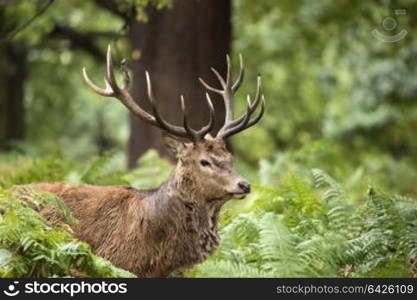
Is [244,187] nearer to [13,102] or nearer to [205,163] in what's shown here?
[205,163]

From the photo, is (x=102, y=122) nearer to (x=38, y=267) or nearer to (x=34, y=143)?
(x=34, y=143)

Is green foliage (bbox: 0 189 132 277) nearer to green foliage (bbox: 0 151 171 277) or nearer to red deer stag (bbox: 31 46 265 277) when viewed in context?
green foliage (bbox: 0 151 171 277)

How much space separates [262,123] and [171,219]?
13.8 meters

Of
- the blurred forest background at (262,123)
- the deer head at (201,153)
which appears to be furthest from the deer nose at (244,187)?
the blurred forest background at (262,123)

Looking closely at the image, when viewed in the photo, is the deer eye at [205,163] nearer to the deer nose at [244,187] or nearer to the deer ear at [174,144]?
the deer ear at [174,144]

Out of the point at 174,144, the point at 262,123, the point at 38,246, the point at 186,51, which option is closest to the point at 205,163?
the point at 174,144

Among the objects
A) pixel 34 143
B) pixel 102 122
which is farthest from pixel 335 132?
pixel 102 122

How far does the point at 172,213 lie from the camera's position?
7.21 metres

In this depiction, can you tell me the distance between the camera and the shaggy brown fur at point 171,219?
7.12 m

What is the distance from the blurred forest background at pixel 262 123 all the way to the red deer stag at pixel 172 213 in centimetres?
25

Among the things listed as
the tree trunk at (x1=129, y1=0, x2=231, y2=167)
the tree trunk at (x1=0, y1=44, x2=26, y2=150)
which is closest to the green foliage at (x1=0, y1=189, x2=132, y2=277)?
the tree trunk at (x1=129, y1=0, x2=231, y2=167)

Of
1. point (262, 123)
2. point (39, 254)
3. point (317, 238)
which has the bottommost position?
point (39, 254)

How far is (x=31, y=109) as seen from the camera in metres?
19.2

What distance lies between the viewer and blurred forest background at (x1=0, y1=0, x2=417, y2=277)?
655 cm
